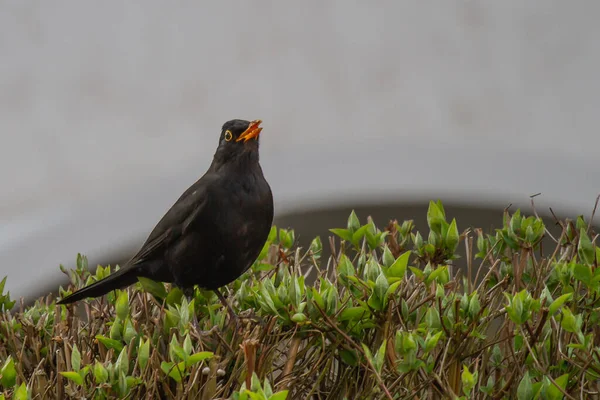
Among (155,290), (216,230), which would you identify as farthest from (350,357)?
(216,230)

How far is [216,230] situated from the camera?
3211 millimetres

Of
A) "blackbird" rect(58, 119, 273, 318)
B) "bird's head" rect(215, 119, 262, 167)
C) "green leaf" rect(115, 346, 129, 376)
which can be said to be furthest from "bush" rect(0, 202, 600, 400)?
"bird's head" rect(215, 119, 262, 167)

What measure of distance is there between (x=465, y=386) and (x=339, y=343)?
36 centimetres

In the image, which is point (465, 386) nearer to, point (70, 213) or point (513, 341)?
point (513, 341)

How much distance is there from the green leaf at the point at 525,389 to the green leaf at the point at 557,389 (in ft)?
0.14

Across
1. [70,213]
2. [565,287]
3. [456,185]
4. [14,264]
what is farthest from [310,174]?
[565,287]

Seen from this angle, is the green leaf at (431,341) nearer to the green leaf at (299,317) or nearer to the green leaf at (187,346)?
the green leaf at (299,317)

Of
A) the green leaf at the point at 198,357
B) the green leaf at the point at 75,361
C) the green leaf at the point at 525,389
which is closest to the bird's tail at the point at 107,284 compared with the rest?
the green leaf at the point at 75,361

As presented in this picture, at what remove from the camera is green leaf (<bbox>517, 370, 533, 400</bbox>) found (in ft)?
7.23

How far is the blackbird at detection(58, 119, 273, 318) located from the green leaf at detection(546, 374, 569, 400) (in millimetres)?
1162

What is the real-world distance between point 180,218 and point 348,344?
1.12 m

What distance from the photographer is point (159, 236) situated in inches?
136

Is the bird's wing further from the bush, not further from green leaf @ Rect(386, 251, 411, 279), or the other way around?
green leaf @ Rect(386, 251, 411, 279)

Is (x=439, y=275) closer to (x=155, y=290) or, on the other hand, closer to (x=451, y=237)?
(x=451, y=237)
